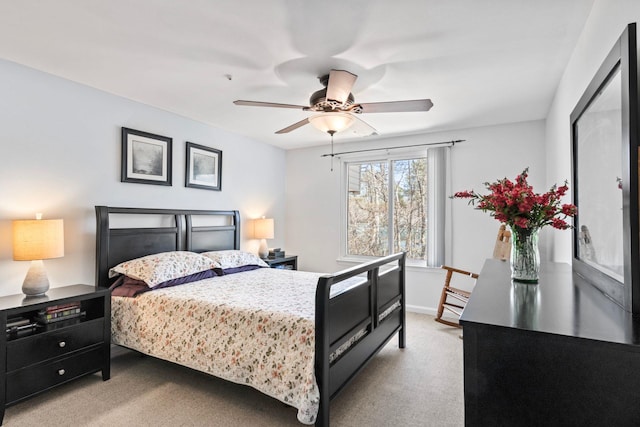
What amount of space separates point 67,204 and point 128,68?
1.26m

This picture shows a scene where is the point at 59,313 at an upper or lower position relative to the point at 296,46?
lower

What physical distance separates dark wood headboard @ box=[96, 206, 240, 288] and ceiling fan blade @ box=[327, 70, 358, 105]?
2231 mm

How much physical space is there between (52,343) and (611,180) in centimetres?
335

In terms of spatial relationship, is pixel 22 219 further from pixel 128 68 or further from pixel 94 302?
pixel 128 68

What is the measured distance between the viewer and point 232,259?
371cm

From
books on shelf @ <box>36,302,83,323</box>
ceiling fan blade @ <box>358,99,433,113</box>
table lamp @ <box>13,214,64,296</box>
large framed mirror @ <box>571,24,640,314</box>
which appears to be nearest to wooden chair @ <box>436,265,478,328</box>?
large framed mirror @ <box>571,24,640,314</box>

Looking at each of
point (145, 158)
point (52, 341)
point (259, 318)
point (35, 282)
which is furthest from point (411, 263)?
point (35, 282)

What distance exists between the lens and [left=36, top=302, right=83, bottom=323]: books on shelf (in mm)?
2355

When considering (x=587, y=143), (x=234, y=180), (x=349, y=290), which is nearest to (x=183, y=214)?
(x=234, y=180)

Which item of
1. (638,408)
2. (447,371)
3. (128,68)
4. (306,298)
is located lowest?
(447,371)

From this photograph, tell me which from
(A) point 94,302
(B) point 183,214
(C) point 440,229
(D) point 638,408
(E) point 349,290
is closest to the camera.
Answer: (D) point 638,408

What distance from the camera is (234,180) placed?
14.7 feet

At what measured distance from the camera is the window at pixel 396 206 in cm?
433

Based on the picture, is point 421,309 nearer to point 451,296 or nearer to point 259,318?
point 451,296
